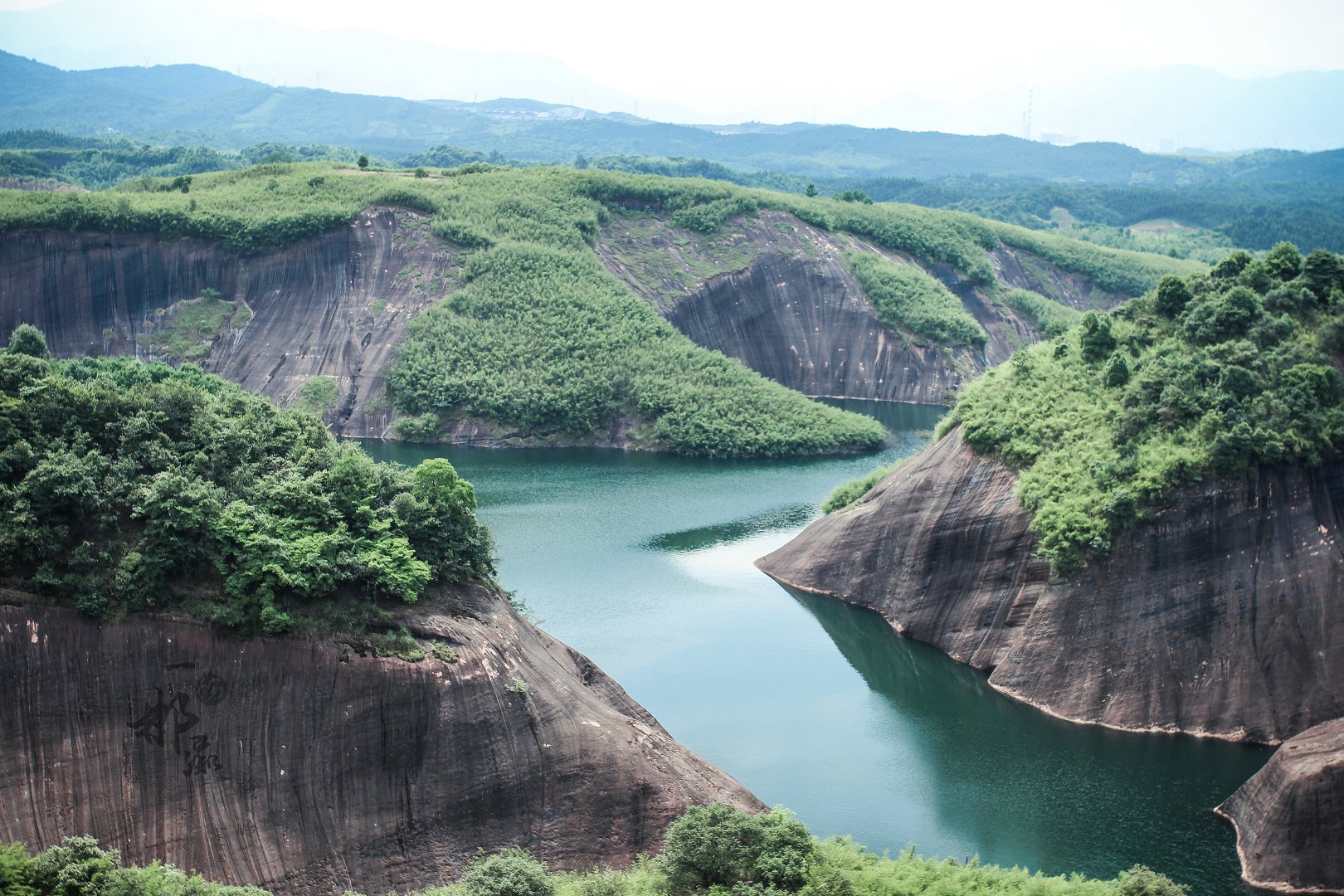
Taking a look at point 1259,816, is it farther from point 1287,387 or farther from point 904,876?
point 1287,387

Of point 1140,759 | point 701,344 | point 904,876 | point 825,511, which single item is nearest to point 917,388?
point 701,344

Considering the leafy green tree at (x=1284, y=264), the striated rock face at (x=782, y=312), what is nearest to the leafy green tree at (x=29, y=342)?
the leafy green tree at (x=1284, y=264)

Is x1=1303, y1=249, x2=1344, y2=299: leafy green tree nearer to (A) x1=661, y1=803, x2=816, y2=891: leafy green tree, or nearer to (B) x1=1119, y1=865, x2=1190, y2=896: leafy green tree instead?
(B) x1=1119, y1=865, x2=1190, y2=896: leafy green tree

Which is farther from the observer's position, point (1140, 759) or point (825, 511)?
point (825, 511)

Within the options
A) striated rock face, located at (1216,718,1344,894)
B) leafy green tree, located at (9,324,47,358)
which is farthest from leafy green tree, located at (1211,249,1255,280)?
leafy green tree, located at (9,324,47,358)

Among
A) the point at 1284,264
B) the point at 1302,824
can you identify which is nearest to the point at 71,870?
the point at 1302,824

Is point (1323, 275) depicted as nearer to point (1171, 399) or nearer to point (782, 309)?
point (1171, 399)

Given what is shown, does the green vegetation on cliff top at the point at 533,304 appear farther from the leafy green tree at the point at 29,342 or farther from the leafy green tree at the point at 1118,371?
the leafy green tree at the point at 1118,371
